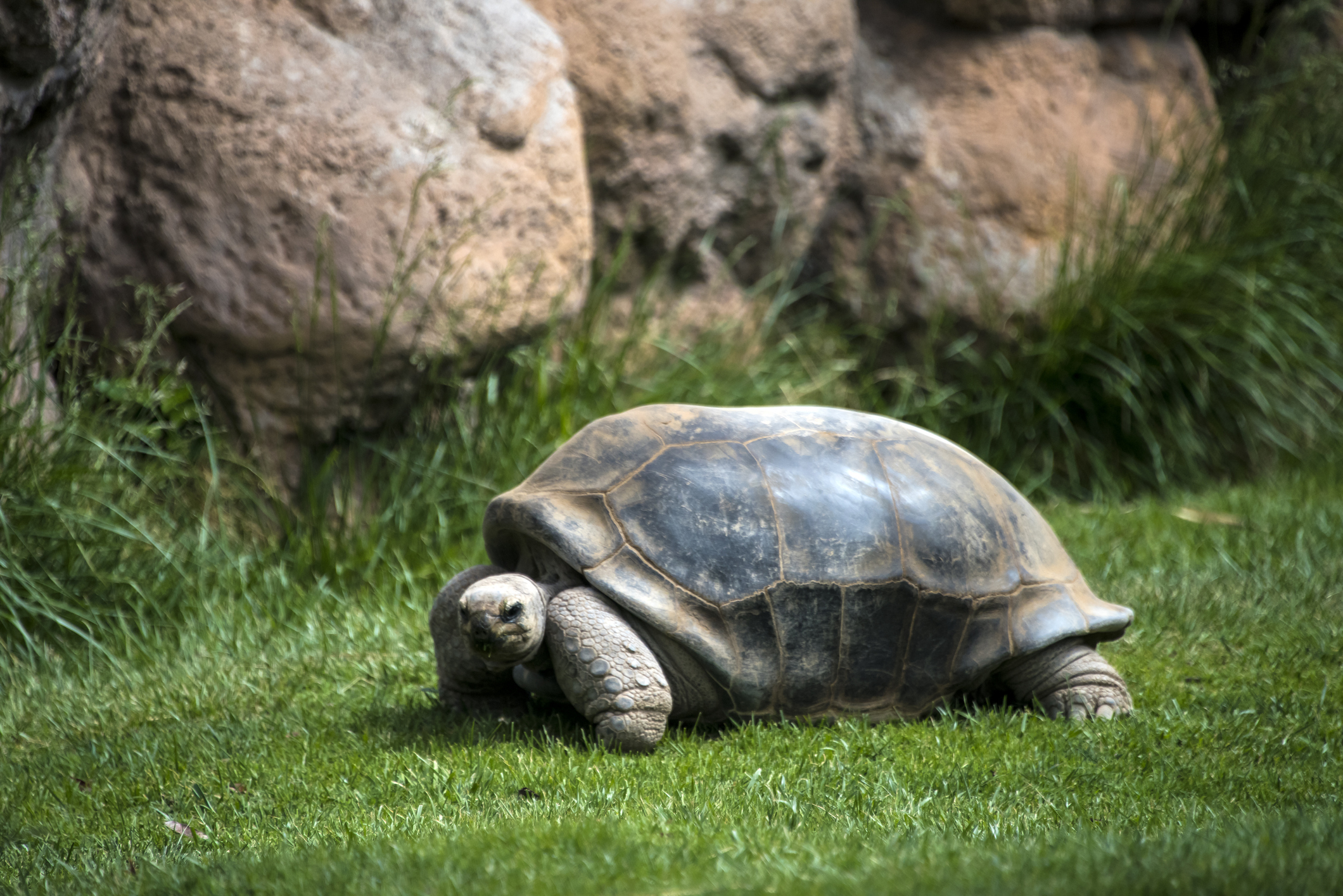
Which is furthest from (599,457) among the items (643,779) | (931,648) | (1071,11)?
(1071,11)

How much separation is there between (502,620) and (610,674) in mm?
273

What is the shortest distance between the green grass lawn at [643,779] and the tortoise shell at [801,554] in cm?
17

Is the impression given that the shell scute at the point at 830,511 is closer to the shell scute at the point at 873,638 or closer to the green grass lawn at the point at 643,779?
the shell scute at the point at 873,638

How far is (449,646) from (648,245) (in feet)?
10.8

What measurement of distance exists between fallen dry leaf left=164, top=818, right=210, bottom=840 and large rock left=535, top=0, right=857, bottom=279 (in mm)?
3779

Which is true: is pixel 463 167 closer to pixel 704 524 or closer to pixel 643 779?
pixel 704 524

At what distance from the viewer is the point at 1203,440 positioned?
5.67 meters

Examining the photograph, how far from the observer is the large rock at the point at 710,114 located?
5.30 m

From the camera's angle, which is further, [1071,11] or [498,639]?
[1071,11]

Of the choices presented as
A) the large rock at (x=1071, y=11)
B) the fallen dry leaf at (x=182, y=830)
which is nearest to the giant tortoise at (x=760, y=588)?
the fallen dry leaf at (x=182, y=830)

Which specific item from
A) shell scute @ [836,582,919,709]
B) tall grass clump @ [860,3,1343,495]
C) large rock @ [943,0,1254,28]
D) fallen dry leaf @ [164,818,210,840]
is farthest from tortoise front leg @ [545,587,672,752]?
large rock @ [943,0,1254,28]

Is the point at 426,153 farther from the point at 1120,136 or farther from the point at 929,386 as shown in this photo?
the point at 1120,136

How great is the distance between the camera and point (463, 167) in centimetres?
451

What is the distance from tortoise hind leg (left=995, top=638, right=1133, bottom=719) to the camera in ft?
9.32
